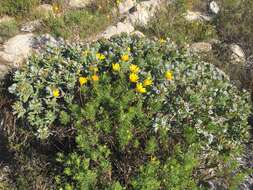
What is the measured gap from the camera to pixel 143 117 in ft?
11.1

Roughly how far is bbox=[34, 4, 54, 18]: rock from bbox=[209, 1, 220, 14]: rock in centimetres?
283

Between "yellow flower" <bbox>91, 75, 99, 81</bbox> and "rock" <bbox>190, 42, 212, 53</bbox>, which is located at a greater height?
"yellow flower" <bbox>91, 75, 99, 81</bbox>

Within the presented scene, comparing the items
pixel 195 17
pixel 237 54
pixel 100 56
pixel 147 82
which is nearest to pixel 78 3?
pixel 195 17

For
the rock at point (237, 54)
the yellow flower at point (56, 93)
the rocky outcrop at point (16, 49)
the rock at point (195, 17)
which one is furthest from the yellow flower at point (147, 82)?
the rock at point (195, 17)

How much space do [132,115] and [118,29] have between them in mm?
3157

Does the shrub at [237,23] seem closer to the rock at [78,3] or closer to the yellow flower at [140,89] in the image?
the rock at [78,3]

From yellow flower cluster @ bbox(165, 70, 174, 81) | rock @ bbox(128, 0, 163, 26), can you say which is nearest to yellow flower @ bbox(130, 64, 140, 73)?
yellow flower cluster @ bbox(165, 70, 174, 81)

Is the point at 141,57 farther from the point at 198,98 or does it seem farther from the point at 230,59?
the point at 230,59

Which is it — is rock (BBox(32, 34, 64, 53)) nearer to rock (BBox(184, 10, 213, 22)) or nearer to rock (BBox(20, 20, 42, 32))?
rock (BBox(20, 20, 42, 32))

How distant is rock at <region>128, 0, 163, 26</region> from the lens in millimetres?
6480

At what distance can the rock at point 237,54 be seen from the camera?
19.4 feet

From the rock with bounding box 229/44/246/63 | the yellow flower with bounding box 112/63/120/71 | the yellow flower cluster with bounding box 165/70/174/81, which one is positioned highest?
the yellow flower with bounding box 112/63/120/71

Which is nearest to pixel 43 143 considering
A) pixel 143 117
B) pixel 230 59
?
pixel 143 117

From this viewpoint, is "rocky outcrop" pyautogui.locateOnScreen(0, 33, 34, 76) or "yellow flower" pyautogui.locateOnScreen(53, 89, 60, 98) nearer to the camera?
"yellow flower" pyautogui.locateOnScreen(53, 89, 60, 98)
